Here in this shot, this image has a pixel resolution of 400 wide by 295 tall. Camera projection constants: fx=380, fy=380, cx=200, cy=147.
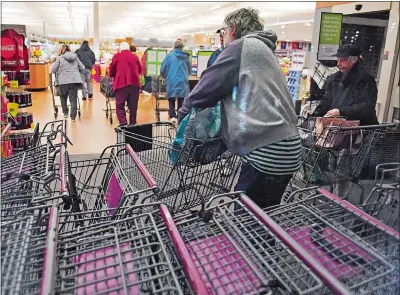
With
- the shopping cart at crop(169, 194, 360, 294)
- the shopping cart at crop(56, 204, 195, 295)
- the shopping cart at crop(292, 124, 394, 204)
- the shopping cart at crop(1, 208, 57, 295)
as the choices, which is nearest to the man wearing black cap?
the shopping cart at crop(292, 124, 394, 204)

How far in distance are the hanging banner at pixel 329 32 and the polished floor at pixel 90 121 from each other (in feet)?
11.5

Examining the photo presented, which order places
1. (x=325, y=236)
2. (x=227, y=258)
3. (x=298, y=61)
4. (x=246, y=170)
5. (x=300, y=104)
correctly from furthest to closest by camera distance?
1. (x=298, y=61)
2. (x=300, y=104)
3. (x=246, y=170)
4. (x=325, y=236)
5. (x=227, y=258)

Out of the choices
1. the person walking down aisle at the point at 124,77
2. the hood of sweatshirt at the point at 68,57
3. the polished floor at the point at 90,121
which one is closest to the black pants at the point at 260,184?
the polished floor at the point at 90,121

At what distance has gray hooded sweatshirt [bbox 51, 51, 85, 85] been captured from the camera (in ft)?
25.2

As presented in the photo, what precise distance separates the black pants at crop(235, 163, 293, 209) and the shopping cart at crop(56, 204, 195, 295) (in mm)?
672

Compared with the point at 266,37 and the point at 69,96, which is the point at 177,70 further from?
the point at 266,37

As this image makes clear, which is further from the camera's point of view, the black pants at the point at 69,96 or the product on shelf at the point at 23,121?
the black pants at the point at 69,96

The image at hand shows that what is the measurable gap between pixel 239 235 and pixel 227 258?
10cm

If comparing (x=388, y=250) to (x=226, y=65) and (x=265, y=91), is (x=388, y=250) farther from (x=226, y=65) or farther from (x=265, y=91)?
(x=226, y=65)

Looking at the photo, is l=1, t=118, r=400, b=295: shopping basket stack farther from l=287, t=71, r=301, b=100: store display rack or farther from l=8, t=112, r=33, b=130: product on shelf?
l=287, t=71, r=301, b=100: store display rack

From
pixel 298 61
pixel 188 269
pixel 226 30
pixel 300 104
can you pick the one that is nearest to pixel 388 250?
pixel 188 269

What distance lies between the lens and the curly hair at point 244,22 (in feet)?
6.36

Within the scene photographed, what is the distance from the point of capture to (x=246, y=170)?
1.92 m

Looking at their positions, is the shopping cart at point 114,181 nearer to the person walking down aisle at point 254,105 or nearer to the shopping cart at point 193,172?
the shopping cart at point 193,172
